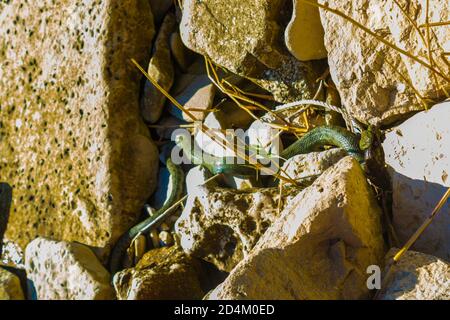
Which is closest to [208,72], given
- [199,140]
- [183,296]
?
[199,140]

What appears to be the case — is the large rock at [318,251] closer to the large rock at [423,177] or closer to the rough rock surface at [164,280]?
the large rock at [423,177]

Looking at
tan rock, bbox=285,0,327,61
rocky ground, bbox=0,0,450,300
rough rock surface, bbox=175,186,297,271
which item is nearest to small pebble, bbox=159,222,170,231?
rocky ground, bbox=0,0,450,300

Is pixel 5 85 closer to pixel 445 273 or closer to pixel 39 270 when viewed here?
pixel 39 270

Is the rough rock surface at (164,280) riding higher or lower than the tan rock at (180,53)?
lower

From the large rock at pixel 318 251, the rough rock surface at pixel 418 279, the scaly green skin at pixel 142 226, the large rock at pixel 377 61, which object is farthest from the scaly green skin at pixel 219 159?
the rough rock surface at pixel 418 279

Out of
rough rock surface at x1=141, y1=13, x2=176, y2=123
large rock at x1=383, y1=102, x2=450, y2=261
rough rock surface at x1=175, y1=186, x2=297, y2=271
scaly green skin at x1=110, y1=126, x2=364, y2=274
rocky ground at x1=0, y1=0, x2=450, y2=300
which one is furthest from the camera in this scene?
rough rock surface at x1=141, y1=13, x2=176, y2=123

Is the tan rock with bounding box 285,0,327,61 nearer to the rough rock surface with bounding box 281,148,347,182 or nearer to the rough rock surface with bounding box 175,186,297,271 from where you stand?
the rough rock surface with bounding box 281,148,347,182

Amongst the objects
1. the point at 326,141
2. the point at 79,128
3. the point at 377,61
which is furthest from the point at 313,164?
the point at 79,128
